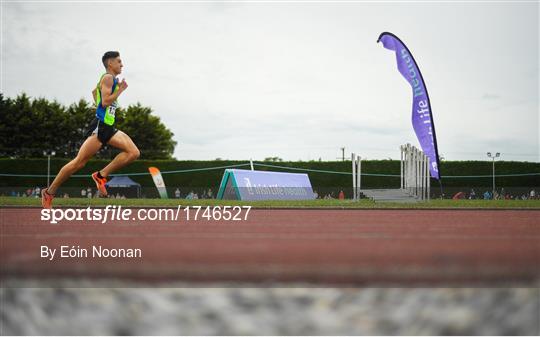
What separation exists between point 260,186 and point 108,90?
14.6 meters

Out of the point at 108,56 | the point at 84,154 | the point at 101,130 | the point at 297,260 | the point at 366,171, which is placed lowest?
the point at 297,260

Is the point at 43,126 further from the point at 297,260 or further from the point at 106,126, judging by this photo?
the point at 297,260

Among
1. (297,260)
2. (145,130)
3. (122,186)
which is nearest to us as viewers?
(297,260)

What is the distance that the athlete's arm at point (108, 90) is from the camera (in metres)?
6.34

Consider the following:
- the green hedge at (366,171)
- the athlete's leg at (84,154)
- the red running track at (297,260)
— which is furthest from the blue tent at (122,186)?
the red running track at (297,260)

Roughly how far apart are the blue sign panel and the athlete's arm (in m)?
13.0

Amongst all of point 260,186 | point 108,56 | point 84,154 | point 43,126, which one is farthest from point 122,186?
point 108,56

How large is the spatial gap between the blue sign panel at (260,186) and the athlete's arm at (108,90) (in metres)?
13.0

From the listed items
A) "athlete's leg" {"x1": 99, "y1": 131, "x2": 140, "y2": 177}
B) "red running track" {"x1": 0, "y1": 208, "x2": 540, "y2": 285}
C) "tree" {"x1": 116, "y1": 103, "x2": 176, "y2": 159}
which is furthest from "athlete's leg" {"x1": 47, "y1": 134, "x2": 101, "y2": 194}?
"tree" {"x1": 116, "y1": 103, "x2": 176, "y2": 159}

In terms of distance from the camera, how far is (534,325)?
203 cm

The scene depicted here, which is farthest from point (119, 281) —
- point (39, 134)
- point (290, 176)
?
point (39, 134)

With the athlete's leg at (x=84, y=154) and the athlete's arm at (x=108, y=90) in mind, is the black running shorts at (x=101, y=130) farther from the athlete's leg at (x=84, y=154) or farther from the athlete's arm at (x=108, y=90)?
the athlete's arm at (x=108, y=90)

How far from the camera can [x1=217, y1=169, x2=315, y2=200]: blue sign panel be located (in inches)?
772

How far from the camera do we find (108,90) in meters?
6.38
